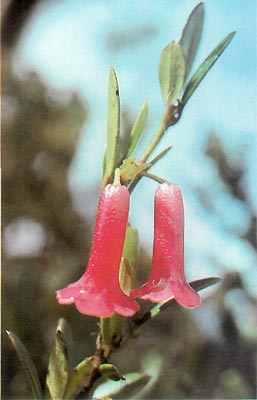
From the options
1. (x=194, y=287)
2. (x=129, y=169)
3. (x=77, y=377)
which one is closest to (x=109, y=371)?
(x=77, y=377)

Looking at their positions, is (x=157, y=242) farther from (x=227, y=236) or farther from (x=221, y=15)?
(x=221, y=15)

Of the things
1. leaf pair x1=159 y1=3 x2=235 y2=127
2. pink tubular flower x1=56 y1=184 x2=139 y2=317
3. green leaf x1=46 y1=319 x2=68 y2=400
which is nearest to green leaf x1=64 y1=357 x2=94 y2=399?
green leaf x1=46 y1=319 x2=68 y2=400

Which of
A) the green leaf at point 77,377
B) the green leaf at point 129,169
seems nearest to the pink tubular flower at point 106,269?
the green leaf at point 129,169

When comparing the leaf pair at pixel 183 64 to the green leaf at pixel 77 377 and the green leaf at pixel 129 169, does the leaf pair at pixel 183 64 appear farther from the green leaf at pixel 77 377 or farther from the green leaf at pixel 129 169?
the green leaf at pixel 77 377

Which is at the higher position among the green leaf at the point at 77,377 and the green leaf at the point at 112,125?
the green leaf at the point at 112,125

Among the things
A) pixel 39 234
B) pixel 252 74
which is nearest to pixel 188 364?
pixel 39 234

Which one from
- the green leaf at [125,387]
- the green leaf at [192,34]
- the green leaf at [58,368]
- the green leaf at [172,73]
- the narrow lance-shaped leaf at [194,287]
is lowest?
the green leaf at [125,387]
